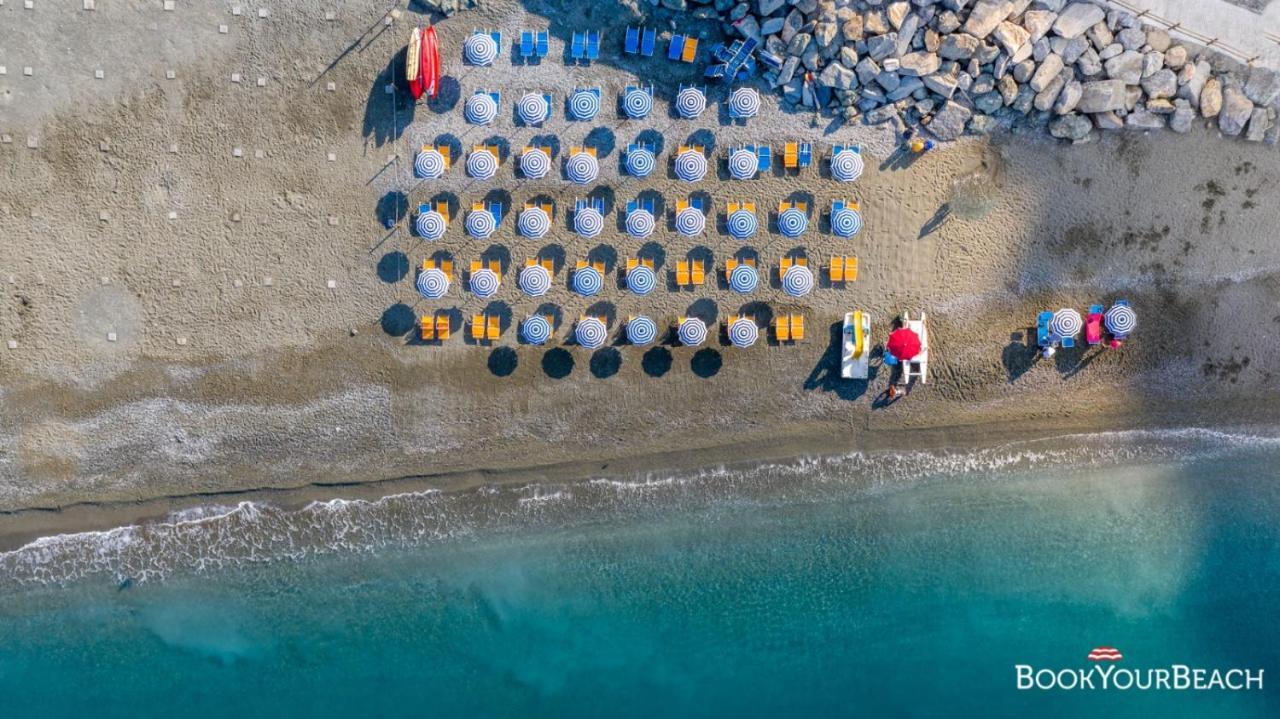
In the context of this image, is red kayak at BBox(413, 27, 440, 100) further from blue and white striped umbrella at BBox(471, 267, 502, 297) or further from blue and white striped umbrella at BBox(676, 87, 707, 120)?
blue and white striped umbrella at BBox(676, 87, 707, 120)

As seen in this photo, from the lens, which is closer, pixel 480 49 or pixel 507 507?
pixel 480 49

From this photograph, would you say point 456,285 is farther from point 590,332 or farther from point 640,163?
point 640,163

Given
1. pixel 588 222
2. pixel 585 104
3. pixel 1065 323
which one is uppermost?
pixel 585 104

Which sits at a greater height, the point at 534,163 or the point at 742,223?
the point at 534,163

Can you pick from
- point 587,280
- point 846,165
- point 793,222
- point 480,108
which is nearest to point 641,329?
point 587,280

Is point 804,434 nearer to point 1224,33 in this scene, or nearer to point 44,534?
point 1224,33

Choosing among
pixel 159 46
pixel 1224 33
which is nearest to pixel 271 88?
pixel 159 46

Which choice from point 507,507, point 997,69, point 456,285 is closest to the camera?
point 997,69
